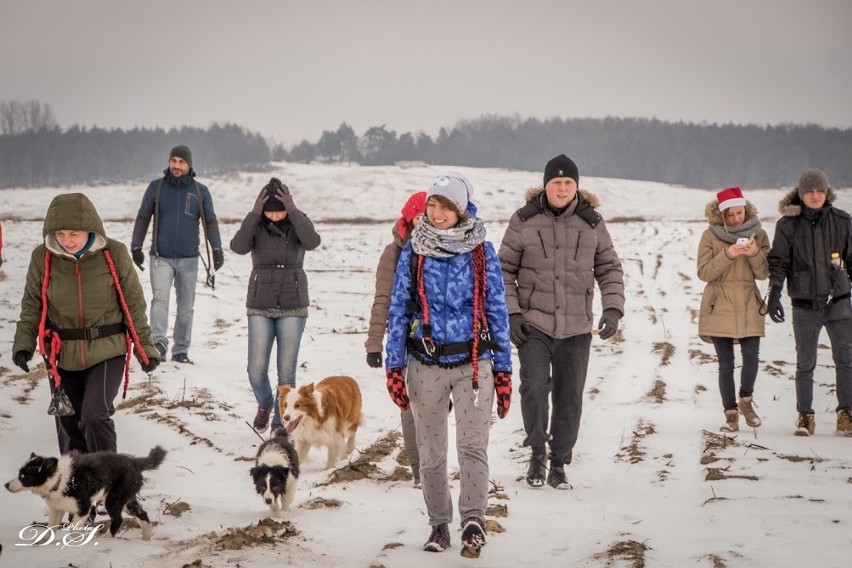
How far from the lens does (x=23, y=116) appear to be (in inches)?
3344

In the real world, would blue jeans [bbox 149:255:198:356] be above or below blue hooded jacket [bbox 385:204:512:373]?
below

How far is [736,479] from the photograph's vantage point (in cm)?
570

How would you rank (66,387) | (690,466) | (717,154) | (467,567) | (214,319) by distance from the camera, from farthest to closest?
(717,154) < (214,319) < (690,466) < (66,387) < (467,567)

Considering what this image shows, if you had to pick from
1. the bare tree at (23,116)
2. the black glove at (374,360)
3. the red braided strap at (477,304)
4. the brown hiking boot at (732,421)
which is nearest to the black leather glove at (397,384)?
the red braided strap at (477,304)

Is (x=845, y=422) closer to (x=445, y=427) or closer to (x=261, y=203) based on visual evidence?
(x=445, y=427)

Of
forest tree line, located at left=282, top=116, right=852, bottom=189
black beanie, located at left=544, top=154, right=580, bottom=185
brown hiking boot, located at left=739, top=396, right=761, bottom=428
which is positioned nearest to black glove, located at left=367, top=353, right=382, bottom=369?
black beanie, located at left=544, top=154, right=580, bottom=185

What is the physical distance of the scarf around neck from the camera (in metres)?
7.55

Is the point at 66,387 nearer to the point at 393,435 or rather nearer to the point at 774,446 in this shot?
the point at 393,435

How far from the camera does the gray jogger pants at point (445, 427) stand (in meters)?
4.41

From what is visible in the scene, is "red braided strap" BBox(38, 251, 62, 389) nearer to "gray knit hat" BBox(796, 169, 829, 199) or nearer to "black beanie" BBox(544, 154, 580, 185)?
"black beanie" BBox(544, 154, 580, 185)

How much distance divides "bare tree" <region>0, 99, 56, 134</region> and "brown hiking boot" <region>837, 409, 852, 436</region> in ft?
294

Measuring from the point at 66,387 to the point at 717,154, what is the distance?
375ft

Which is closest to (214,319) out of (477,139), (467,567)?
(467,567)

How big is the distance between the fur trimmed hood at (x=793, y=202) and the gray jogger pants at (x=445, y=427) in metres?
4.49
